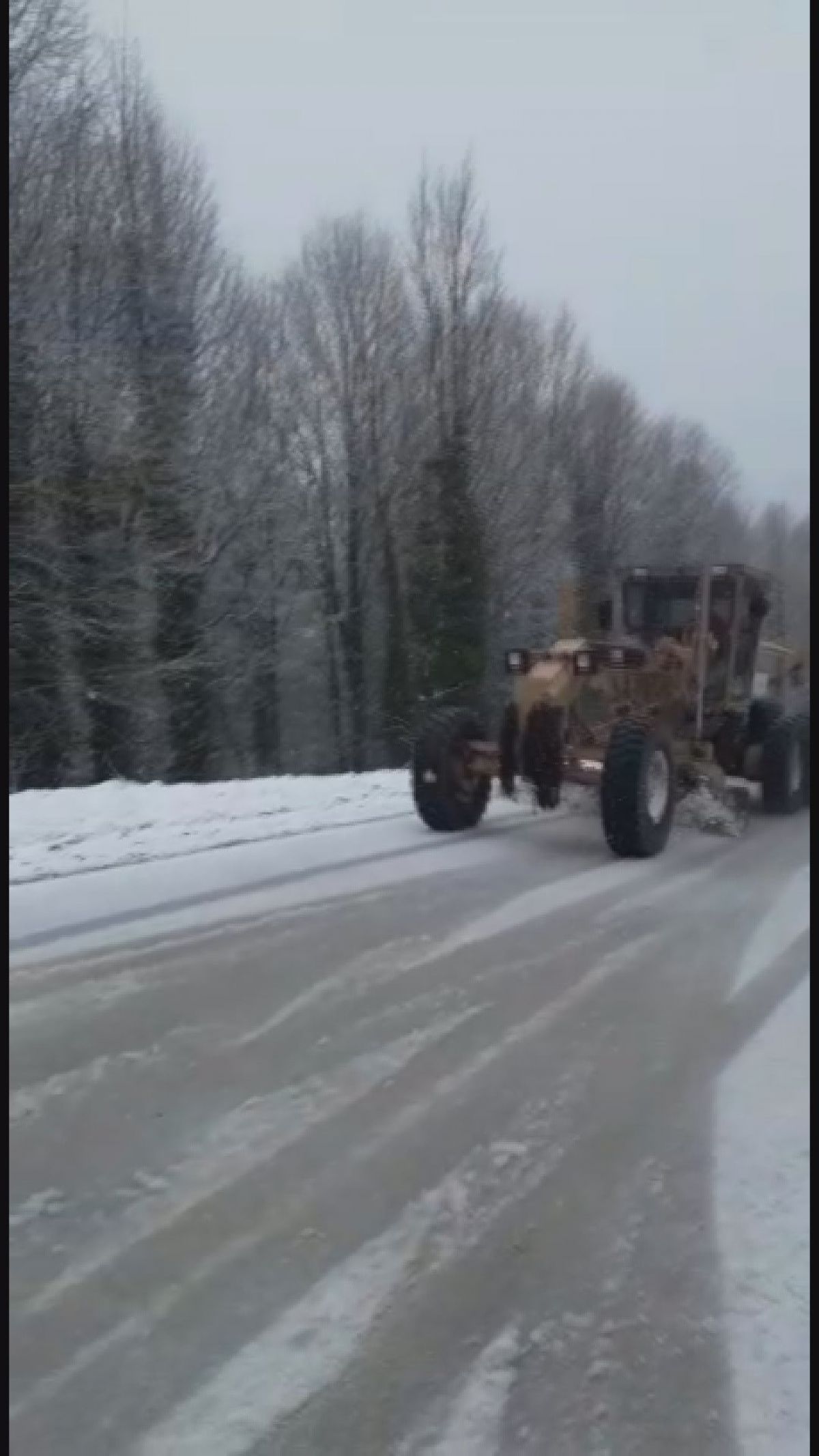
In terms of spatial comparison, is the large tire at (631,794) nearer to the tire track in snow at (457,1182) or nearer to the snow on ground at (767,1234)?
the snow on ground at (767,1234)

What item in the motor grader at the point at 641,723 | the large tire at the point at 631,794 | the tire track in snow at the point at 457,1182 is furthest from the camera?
the motor grader at the point at 641,723

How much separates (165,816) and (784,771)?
19.2 ft

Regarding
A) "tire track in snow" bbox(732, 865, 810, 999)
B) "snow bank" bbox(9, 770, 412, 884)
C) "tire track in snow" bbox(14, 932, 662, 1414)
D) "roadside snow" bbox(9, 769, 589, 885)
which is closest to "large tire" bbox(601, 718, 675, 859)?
"tire track in snow" bbox(732, 865, 810, 999)

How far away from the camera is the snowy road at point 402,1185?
299 cm

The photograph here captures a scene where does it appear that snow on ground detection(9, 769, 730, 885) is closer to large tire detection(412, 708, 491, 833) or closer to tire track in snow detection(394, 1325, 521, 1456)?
large tire detection(412, 708, 491, 833)

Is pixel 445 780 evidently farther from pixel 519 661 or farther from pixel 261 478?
pixel 261 478

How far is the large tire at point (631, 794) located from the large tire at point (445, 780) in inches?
52.8

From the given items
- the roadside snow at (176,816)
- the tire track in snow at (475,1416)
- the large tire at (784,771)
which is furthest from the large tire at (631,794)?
the tire track in snow at (475,1416)

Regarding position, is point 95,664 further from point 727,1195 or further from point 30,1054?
point 727,1195

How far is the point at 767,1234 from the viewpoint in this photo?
380 cm

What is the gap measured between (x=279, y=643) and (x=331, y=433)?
4302 mm

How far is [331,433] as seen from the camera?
87.3ft

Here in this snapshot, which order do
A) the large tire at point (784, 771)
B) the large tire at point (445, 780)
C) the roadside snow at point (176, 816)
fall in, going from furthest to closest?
the large tire at point (784, 771), the large tire at point (445, 780), the roadside snow at point (176, 816)

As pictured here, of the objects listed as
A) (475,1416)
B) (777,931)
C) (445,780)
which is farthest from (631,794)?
(475,1416)
